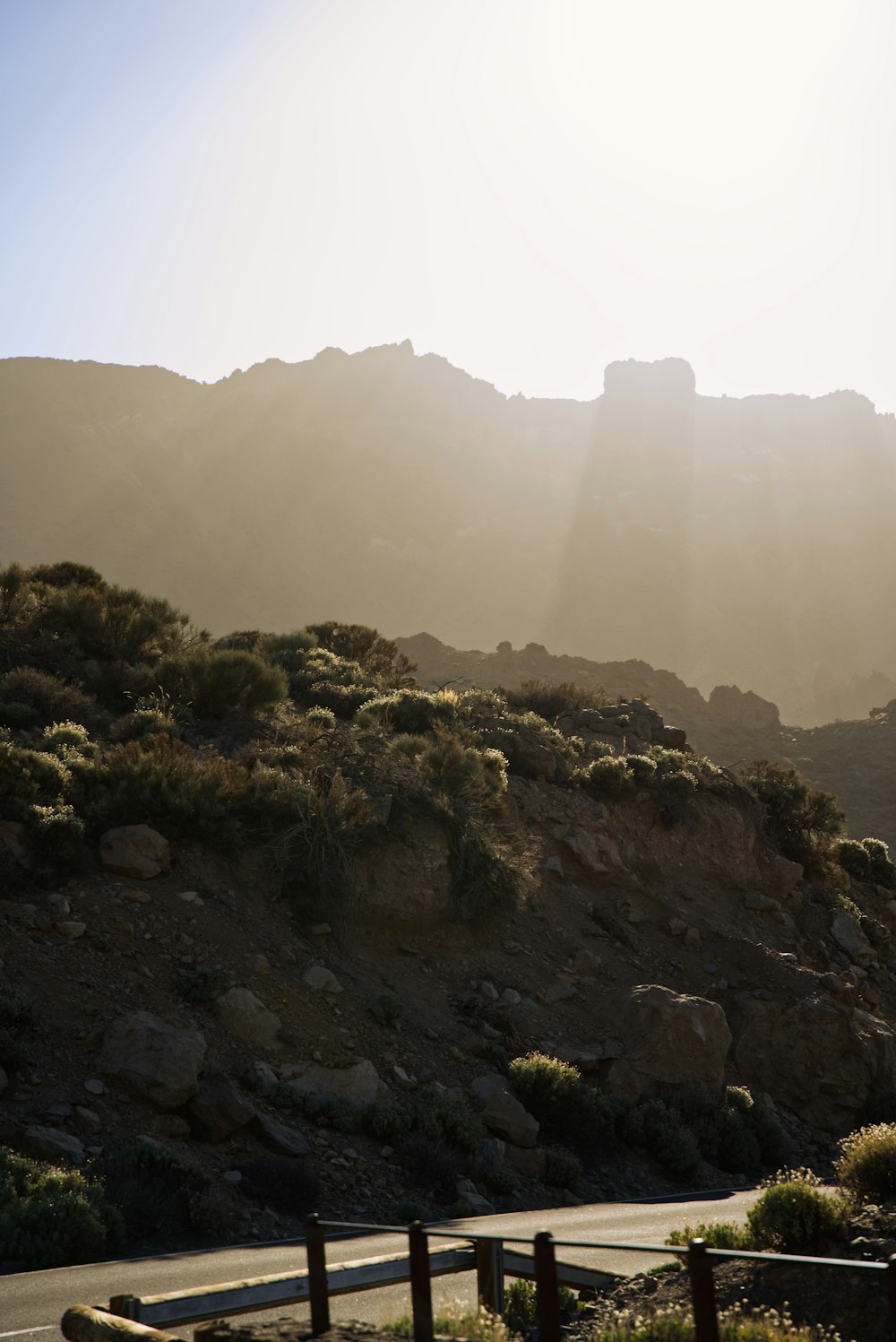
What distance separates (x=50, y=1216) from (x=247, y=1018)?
462 cm

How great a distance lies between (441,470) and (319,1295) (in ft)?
400

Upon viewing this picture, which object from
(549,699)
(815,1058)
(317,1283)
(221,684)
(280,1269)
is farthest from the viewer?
(549,699)

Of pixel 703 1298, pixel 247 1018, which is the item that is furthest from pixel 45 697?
pixel 703 1298

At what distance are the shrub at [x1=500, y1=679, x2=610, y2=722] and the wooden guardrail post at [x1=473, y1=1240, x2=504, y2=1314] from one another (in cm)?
2323

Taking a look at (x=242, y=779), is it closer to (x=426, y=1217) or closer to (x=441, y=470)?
(x=426, y=1217)

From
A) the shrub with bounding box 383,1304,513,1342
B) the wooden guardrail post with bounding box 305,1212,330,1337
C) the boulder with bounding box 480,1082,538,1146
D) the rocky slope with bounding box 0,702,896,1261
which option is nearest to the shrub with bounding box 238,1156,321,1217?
the rocky slope with bounding box 0,702,896,1261

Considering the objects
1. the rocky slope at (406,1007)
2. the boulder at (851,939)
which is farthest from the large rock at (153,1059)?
the boulder at (851,939)

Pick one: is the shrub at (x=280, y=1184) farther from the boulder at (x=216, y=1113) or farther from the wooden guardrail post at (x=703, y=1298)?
the wooden guardrail post at (x=703, y=1298)

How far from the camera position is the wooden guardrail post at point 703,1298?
176 inches

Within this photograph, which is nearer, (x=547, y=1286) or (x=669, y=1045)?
(x=547, y=1286)

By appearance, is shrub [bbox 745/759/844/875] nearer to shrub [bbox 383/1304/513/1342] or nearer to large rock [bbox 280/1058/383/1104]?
large rock [bbox 280/1058/383/1104]

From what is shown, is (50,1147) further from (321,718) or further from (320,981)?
(321,718)

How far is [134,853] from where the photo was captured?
15.5 meters

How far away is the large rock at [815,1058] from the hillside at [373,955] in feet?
0.16
